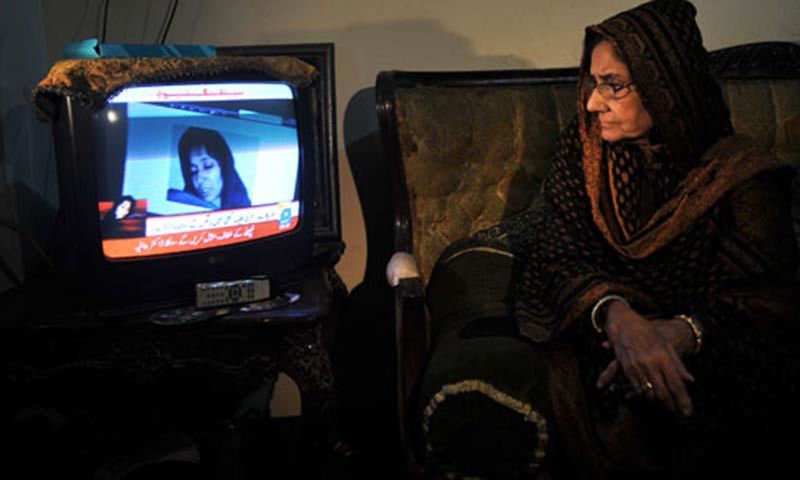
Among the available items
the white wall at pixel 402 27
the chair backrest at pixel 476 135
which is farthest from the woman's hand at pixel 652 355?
the white wall at pixel 402 27

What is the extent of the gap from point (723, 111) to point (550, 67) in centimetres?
84

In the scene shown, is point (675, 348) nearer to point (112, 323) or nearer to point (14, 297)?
point (112, 323)

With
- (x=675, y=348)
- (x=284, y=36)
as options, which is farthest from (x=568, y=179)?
(x=284, y=36)

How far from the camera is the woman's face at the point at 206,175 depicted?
1722 mm

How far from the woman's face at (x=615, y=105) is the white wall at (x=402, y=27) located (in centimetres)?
75

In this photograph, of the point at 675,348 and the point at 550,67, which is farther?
the point at 550,67

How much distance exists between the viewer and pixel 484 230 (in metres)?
2.03

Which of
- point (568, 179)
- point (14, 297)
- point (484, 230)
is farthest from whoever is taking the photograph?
point (484, 230)

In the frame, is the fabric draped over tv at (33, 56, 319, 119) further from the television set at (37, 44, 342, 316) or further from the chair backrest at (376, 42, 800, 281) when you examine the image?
the chair backrest at (376, 42, 800, 281)

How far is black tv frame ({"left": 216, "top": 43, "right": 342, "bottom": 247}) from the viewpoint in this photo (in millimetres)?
2297

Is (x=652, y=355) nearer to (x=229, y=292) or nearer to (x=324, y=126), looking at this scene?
(x=229, y=292)

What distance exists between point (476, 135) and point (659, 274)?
28.5 inches

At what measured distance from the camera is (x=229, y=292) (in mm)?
1738

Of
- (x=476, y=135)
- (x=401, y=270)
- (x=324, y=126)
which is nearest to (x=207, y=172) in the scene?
(x=401, y=270)
